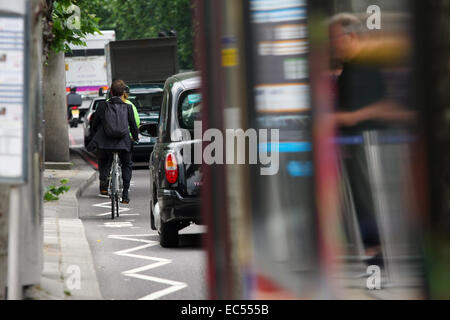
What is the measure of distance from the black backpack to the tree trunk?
34.1 ft

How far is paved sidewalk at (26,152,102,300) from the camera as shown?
7879 millimetres

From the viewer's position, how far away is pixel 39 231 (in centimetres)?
783

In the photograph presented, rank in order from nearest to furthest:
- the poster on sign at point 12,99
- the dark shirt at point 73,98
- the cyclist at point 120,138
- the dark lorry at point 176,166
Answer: the poster on sign at point 12,99 < the dark lorry at point 176,166 < the cyclist at point 120,138 < the dark shirt at point 73,98

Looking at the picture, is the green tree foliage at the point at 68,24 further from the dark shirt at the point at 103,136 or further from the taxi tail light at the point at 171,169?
the taxi tail light at the point at 171,169

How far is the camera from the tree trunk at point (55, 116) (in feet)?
82.2

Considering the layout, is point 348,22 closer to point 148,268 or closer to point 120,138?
point 148,268

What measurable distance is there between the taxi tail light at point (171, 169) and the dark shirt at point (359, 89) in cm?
602

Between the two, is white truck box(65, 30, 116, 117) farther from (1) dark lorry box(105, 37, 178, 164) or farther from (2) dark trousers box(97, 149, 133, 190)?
(2) dark trousers box(97, 149, 133, 190)

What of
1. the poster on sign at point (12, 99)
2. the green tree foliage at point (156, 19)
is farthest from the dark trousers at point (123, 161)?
the green tree foliage at point (156, 19)

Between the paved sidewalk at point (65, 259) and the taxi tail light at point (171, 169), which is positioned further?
the taxi tail light at point (171, 169)

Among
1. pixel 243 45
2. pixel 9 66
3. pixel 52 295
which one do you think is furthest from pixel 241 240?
pixel 52 295

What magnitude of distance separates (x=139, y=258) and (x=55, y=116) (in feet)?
47.8

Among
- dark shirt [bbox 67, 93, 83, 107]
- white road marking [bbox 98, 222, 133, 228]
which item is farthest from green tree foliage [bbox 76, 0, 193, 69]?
white road marking [bbox 98, 222, 133, 228]
